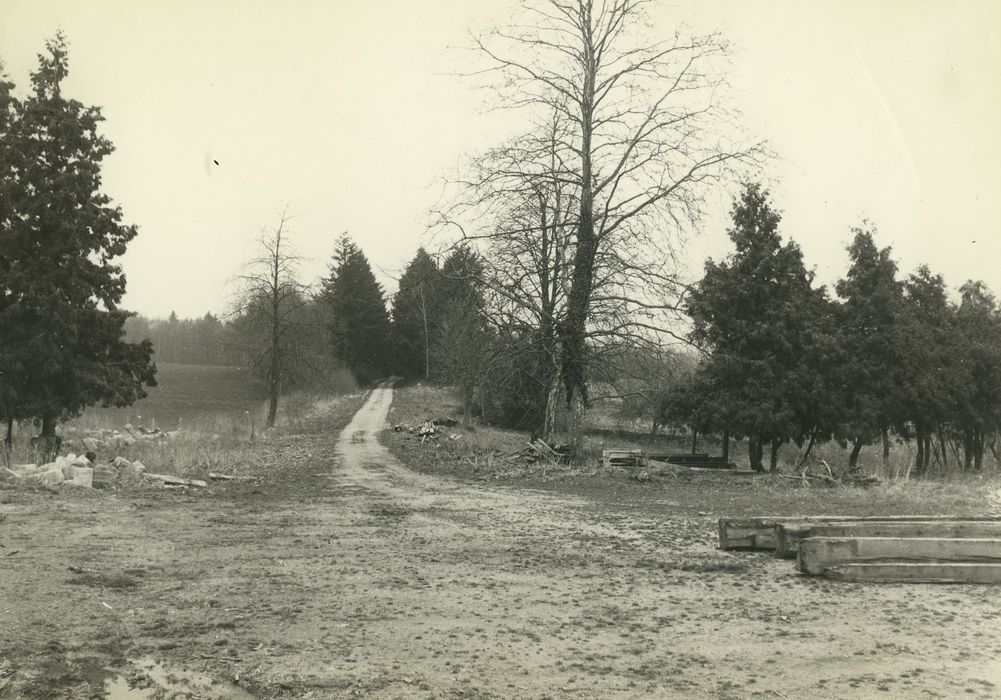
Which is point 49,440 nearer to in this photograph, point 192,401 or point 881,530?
point 881,530

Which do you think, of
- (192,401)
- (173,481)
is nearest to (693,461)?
(173,481)

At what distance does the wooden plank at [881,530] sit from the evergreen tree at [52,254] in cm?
2021

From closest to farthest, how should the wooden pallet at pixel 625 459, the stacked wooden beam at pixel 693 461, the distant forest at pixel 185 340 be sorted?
1. the wooden pallet at pixel 625 459
2. the stacked wooden beam at pixel 693 461
3. the distant forest at pixel 185 340

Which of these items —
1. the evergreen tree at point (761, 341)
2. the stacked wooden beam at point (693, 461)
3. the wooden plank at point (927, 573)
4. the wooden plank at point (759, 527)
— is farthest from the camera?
the evergreen tree at point (761, 341)

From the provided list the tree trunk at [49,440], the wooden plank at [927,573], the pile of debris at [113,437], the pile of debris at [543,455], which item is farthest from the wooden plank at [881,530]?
the pile of debris at [113,437]

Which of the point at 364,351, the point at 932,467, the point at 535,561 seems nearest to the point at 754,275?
the point at 932,467

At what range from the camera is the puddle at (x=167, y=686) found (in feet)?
15.0

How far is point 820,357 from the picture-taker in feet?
111

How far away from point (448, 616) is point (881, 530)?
4.72m

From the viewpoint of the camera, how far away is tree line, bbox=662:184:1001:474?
3375 cm

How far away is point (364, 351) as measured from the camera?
77438 millimetres

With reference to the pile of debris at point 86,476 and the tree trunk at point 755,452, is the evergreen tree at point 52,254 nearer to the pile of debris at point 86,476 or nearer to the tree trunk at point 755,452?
the pile of debris at point 86,476

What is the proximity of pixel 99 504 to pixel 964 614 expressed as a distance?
10681mm

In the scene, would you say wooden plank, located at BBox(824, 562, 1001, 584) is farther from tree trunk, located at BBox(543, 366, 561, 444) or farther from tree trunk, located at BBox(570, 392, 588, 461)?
tree trunk, located at BBox(543, 366, 561, 444)
